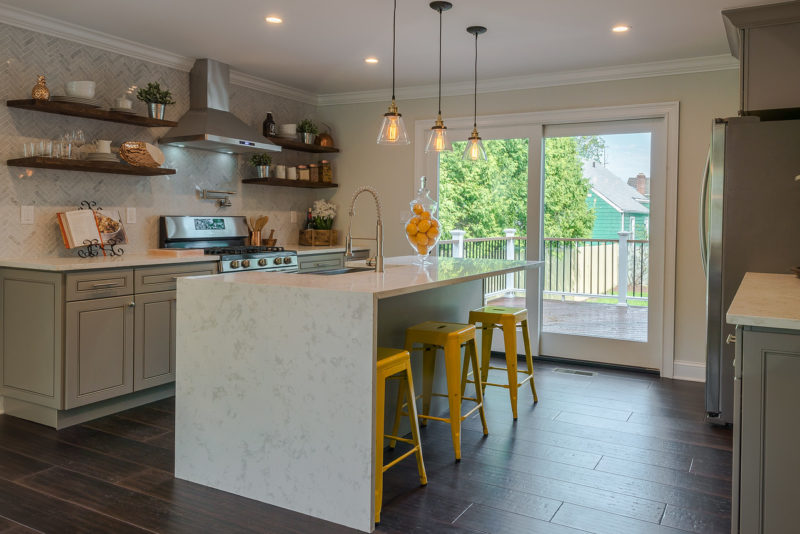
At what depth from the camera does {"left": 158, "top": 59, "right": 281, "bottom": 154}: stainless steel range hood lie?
14.7 feet

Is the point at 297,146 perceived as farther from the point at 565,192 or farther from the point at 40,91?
the point at 565,192

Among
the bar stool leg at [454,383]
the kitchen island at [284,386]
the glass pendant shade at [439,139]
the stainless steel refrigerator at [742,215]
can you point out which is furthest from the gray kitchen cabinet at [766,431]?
the glass pendant shade at [439,139]

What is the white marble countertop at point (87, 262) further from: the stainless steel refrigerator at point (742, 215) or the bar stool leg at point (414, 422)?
the stainless steel refrigerator at point (742, 215)

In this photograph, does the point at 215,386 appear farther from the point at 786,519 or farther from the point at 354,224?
the point at 354,224

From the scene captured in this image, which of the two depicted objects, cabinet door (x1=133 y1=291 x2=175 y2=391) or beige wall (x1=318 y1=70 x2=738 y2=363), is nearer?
cabinet door (x1=133 y1=291 x2=175 y2=391)

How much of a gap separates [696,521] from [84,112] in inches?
154

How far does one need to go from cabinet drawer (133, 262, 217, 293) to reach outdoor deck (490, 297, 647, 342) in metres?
2.65

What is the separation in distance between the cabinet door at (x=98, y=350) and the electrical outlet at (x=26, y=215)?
0.78m

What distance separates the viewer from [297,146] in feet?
18.2

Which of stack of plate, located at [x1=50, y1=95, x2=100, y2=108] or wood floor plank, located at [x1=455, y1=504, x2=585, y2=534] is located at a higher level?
stack of plate, located at [x1=50, y1=95, x2=100, y2=108]

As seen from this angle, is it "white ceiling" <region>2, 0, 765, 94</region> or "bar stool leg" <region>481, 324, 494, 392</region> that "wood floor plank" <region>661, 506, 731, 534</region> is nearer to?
"bar stool leg" <region>481, 324, 494, 392</region>

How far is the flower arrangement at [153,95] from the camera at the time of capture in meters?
4.22

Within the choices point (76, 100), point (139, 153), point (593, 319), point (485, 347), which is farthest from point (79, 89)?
point (593, 319)

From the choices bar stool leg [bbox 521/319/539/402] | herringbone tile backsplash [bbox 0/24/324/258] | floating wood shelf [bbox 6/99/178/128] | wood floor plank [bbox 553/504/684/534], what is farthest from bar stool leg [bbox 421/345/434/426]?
floating wood shelf [bbox 6/99/178/128]
